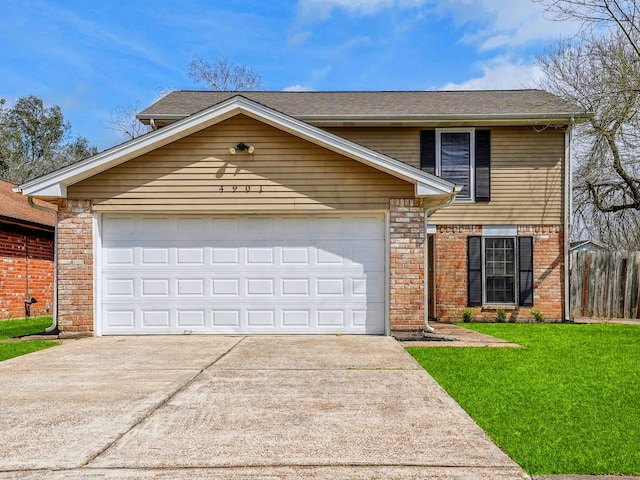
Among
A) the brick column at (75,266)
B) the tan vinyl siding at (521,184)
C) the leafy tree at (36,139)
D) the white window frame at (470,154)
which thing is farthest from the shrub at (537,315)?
the leafy tree at (36,139)

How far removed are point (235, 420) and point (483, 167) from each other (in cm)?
1029

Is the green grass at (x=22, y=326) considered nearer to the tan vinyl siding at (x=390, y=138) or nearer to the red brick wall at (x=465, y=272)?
the tan vinyl siding at (x=390, y=138)

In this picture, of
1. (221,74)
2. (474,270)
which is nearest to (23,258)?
(474,270)

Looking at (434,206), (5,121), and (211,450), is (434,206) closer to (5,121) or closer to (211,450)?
(211,450)

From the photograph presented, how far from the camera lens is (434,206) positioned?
9.36 meters

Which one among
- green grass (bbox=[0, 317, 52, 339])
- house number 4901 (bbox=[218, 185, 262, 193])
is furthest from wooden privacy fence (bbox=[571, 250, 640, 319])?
green grass (bbox=[0, 317, 52, 339])

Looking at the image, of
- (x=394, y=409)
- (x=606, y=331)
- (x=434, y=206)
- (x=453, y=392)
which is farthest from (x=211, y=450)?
(x=606, y=331)

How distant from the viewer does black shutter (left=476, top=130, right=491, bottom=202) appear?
12656 mm

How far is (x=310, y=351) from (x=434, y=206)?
3.71 m

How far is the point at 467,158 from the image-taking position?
12680mm

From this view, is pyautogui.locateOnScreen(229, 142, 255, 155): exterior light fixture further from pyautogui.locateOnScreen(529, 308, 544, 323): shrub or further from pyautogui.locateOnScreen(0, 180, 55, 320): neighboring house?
pyautogui.locateOnScreen(529, 308, 544, 323): shrub

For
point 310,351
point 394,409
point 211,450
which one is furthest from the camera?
point 310,351

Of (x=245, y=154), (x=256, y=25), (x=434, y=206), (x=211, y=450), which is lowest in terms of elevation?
(x=211, y=450)

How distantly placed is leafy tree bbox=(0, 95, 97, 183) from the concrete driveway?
2914 cm
